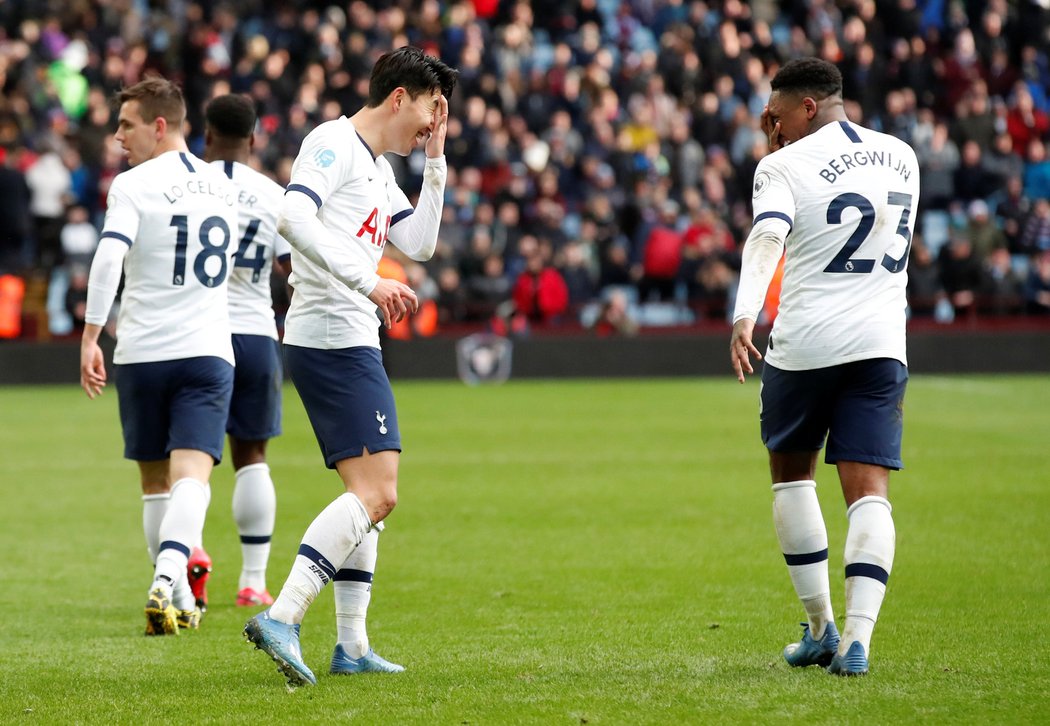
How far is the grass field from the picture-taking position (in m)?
5.04

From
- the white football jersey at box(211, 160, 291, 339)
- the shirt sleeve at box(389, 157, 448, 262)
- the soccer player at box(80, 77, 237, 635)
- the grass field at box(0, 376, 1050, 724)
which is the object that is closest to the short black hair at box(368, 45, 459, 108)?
the shirt sleeve at box(389, 157, 448, 262)

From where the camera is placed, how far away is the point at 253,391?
7.48m

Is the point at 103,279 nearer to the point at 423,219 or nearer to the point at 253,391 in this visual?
the point at 253,391

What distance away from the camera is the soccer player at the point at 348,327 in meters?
5.19

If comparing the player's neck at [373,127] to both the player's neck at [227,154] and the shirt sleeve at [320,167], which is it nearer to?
the shirt sleeve at [320,167]

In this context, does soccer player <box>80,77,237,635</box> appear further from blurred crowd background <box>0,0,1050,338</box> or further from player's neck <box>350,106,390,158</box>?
blurred crowd background <box>0,0,1050,338</box>

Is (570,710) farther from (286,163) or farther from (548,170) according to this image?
(548,170)

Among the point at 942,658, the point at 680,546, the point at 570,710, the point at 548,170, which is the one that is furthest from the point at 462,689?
the point at 548,170

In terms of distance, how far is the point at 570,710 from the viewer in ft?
15.9

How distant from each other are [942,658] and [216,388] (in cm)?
347

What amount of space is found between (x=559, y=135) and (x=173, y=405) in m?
18.9

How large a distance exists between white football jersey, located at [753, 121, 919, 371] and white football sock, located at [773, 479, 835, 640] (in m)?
0.53

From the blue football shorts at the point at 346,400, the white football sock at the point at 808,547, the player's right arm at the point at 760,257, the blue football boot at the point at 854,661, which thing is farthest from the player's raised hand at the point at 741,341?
the blue football shorts at the point at 346,400

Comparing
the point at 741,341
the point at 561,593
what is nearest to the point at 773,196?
the point at 741,341
